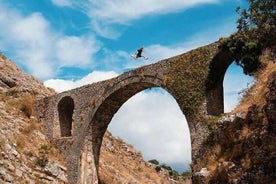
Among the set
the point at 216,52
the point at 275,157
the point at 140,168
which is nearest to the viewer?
the point at 275,157

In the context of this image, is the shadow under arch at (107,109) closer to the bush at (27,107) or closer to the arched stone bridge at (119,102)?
the arched stone bridge at (119,102)

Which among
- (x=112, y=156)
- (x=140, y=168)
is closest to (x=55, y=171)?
(x=112, y=156)

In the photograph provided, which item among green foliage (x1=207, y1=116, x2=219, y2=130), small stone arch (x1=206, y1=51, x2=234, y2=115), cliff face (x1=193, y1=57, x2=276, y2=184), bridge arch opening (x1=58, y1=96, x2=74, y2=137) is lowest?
cliff face (x1=193, y1=57, x2=276, y2=184)

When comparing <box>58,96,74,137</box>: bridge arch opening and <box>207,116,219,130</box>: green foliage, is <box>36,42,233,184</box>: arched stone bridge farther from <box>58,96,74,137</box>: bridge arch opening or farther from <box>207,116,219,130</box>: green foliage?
<box>207,116,219,130</box>: green foliage

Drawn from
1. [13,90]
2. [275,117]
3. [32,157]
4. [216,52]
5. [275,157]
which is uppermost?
[13,90]

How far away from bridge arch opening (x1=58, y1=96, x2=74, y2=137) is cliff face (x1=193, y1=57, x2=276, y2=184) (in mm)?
12476

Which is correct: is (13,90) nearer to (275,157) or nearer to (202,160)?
(202,160)

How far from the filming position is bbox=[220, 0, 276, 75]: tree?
533 inches

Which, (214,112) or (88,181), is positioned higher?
(214,112)

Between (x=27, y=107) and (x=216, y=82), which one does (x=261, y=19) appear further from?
(x=27, y=107)

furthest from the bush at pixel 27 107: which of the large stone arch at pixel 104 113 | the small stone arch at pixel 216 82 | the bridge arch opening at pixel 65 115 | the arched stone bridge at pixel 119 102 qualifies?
the small stone arch at pixel 216 82

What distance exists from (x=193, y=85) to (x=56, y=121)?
433 inches

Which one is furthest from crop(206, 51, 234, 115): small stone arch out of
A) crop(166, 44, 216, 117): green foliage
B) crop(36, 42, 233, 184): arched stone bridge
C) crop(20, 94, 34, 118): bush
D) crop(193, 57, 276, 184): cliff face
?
crop(20, 94, 34, 118): bush

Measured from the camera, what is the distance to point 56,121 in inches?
1066
